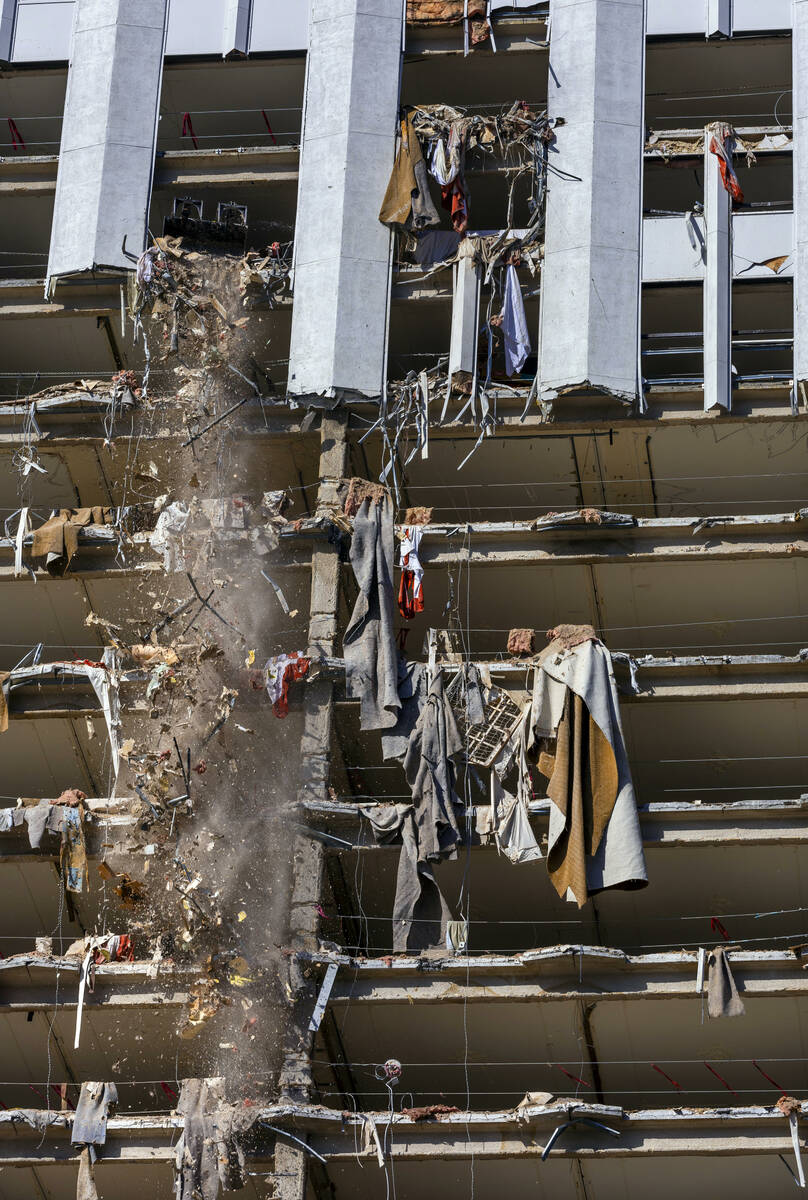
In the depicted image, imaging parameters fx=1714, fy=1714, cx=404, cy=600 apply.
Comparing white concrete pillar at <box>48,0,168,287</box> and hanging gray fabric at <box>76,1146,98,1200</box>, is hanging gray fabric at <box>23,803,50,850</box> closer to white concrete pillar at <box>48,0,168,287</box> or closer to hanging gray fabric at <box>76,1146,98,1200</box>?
hanging gray fabric at <box>76,1146,98,1200</box>

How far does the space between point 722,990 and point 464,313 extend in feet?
36.0

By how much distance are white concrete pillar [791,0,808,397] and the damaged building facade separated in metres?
0.10

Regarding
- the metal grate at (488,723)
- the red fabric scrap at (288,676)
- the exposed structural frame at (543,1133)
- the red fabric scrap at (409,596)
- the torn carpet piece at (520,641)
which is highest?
the red fabric scrap at (409,596)

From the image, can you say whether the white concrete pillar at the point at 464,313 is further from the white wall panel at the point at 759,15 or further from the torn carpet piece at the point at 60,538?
the white wall panel at the point at 759,15

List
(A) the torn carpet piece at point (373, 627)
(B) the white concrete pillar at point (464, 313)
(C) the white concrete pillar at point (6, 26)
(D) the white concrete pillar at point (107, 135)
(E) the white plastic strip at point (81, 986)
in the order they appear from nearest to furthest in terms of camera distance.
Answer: (E) the white plastic strip at point (81, 986) < (A) the torn carpet piece at point (373, 627) < (B) the white concrete pillar at point (464, 313) < (D) the white concrete pillar at point (107, 135) < (C) the white concrete pillar at point (6, 26)

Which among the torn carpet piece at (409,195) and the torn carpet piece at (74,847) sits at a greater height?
the torn carpet piece at (409,195)

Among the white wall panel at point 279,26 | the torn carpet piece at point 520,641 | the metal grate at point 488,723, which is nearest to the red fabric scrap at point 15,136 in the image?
the white wall panel at point 279,26

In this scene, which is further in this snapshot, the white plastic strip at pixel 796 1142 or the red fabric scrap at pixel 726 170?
the red fabric scrap at pixel 726 170

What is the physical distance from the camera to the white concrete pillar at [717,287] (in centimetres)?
2645

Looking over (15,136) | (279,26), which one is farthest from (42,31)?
(279,26)

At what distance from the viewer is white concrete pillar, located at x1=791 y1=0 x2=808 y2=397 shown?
26750 mm

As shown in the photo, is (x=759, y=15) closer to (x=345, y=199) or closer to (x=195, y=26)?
(x=345, y=199)

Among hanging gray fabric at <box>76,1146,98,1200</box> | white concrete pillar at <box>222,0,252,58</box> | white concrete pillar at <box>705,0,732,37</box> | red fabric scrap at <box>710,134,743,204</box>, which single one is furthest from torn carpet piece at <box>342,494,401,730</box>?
white concrete pillar at <box>705,0,732,37</box>

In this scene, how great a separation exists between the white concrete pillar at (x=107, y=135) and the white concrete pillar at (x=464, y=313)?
209 inches
